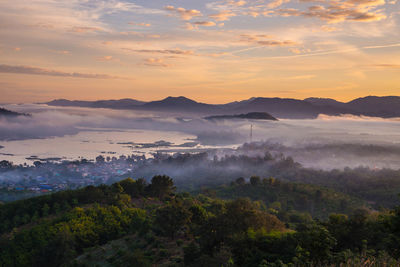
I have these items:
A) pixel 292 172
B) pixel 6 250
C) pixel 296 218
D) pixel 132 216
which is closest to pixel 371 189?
pixel 292 172

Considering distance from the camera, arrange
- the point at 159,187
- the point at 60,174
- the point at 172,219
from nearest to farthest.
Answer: the point at 172,219 < the point at 159,187 < the point at 60,174

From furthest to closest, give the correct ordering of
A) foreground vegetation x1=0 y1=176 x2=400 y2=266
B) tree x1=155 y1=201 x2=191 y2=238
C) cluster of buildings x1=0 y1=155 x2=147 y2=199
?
1. cluster of buildings x1=0 y1=155 x2=147 y2=199
2. tree x1=155 y1=201 x2=191 y2=238
3. foreground vegetation x1=0 y1=176 x2=400 y2=266

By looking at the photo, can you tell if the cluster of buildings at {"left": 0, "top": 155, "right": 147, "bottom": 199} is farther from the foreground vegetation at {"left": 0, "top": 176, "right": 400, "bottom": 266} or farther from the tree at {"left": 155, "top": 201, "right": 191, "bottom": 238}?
the tree at {"left": 155, "top": 201, "right": 191, "bottom": 238}

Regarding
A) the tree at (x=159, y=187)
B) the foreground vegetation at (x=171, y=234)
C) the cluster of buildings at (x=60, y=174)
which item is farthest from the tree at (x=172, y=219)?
the cluster of buildings at (x=60, y=174)

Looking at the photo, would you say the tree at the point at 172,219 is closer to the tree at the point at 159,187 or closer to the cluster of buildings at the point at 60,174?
the tree at the point at 159,187

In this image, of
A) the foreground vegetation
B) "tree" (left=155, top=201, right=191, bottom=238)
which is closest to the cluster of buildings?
the foreground vegetation

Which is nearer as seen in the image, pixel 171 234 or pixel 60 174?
pixel 171 234

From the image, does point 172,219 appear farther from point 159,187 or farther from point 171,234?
point 159,187

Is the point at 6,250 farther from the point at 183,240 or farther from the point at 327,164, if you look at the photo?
the point at 327,164

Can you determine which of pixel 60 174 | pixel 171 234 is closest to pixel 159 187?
pixel 171 234
